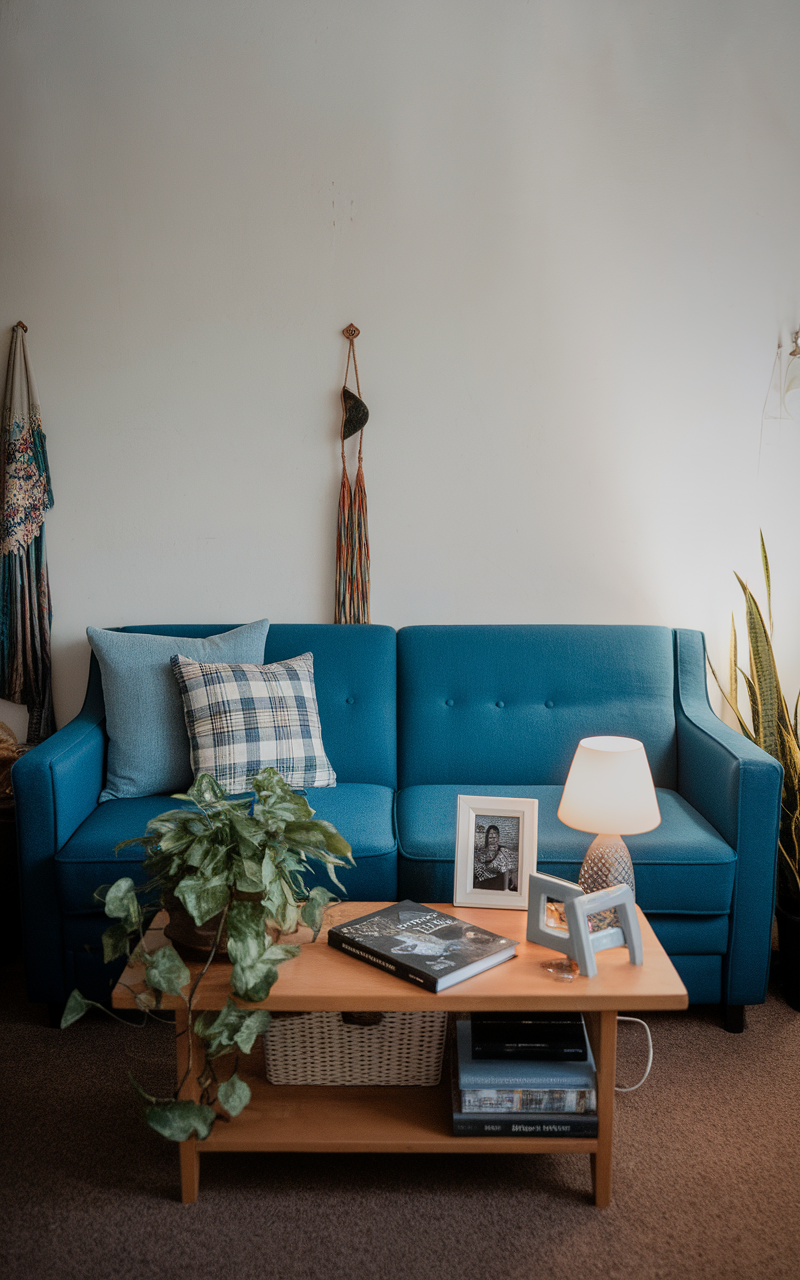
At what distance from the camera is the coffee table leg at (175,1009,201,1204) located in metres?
1.38

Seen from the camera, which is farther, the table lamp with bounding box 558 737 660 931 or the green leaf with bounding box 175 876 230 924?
the table lamp with bounding box 558 737 660 931

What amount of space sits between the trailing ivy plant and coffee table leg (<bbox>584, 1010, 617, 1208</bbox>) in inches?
21.0

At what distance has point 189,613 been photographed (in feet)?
9.02

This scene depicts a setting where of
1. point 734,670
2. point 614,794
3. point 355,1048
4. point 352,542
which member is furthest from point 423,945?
point 734,670

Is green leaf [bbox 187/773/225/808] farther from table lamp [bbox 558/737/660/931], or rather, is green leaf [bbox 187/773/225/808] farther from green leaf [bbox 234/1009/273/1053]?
table lamp [bbox 558/737/660/931]

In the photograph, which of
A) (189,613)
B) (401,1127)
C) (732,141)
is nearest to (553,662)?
(189,613)

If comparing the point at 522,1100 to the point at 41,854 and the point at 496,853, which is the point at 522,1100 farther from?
the point at 41,854

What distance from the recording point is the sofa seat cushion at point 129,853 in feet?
6.35

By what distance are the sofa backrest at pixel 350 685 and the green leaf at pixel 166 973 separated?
116cm

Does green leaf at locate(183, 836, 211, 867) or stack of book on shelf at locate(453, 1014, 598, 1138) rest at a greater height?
green leaf at locate(183, 836, 211, 867)

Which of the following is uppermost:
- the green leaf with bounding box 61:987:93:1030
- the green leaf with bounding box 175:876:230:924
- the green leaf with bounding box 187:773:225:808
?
the green leaf with bounding box 187:773:225:808

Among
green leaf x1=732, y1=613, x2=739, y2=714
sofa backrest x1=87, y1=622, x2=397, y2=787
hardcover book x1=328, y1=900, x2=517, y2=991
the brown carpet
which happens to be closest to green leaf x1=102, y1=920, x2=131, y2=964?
hardcover book x1=328, y1=900, x2=517, y2=991

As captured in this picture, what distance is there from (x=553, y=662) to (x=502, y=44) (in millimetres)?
1922

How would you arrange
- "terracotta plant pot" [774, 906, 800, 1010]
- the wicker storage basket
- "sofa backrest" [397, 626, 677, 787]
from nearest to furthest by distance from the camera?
the wicker storage basket < "terracotta plant pot" [774, 906, 800, 1010] < "sofa backrest" [397, 626, 677, 787]
